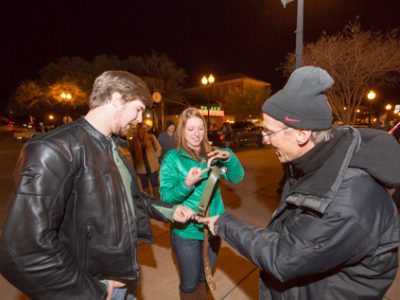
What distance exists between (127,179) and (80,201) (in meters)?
0.36

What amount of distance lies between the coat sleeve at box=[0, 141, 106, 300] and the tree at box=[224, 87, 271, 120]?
38.2 m

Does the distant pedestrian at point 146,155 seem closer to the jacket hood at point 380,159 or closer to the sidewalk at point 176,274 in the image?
the sidewalk at point 176,274

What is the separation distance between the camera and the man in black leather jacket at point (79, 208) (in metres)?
1.10

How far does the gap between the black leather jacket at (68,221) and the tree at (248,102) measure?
3798 centimetres

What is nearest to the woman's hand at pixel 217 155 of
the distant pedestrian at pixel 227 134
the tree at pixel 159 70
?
the distant pedestrian at pixel 227 134

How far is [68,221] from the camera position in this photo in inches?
Answer: 51.5

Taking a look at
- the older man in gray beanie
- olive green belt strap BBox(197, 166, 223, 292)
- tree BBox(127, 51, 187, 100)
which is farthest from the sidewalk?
tree BBox(127, 51, 187, 100)

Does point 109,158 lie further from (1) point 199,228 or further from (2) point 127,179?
(1) point 199,228

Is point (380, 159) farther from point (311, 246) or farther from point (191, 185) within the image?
point (191, 185)

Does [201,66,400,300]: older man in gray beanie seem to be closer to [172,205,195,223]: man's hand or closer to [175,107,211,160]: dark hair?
[172,205,195,223]: man's hand

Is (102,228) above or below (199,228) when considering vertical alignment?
above

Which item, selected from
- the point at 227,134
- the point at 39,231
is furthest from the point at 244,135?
the point at 39,231

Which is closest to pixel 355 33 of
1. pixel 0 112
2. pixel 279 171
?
pixel 279 171

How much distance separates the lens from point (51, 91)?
83.1 ft
